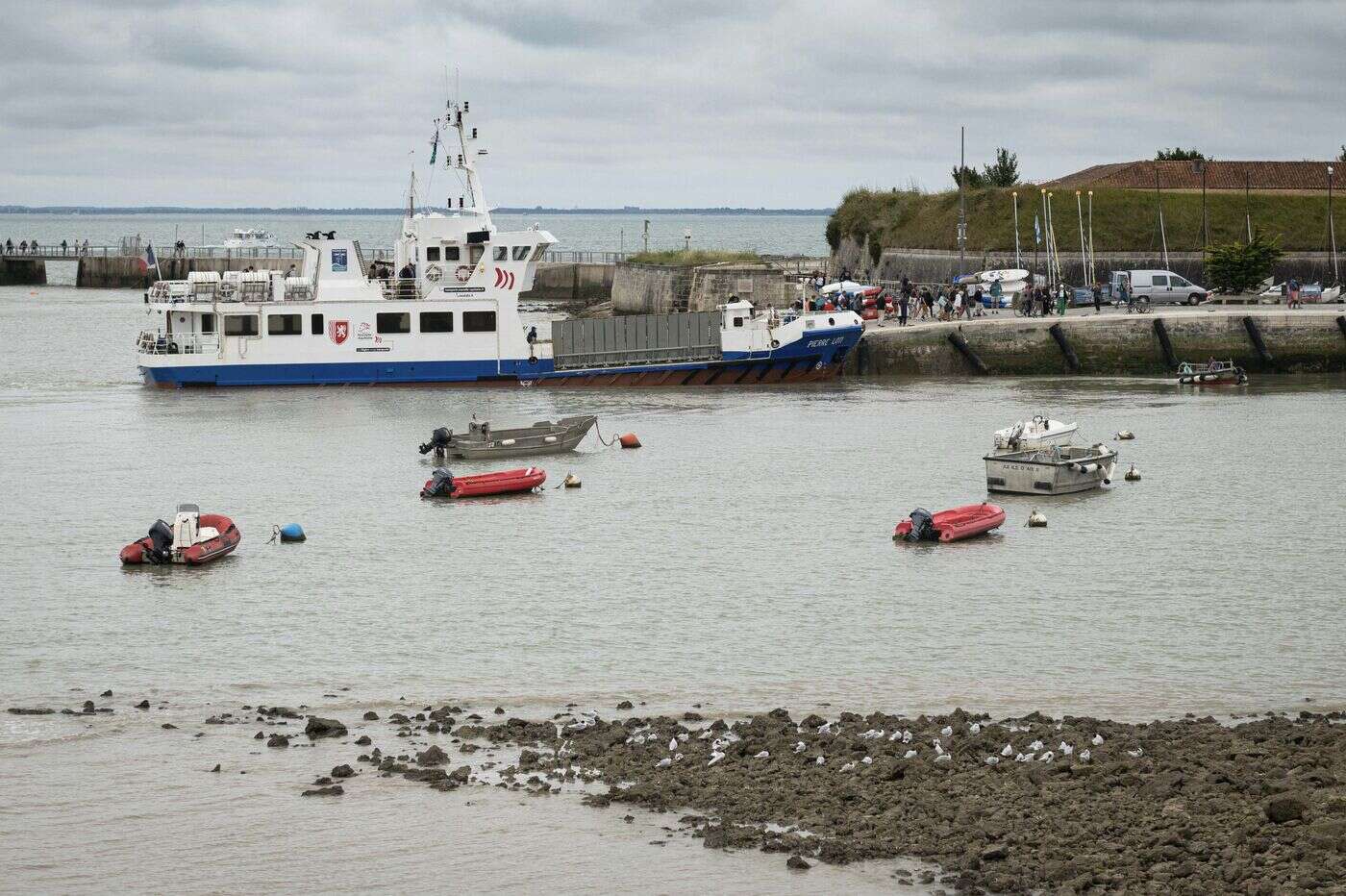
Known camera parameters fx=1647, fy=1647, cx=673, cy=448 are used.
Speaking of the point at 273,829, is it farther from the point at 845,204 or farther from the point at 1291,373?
the point at 845,204

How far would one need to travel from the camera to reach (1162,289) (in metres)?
66.2

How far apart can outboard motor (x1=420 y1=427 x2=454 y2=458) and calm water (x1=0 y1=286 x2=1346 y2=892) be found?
64 cm

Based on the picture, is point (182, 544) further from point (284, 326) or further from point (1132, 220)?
point (1132, 220)

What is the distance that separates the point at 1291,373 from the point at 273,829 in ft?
167

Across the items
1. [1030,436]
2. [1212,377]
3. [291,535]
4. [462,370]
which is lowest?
[291,535]

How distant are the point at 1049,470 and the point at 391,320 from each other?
2571 cm

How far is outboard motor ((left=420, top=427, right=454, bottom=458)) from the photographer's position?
41.5 meters

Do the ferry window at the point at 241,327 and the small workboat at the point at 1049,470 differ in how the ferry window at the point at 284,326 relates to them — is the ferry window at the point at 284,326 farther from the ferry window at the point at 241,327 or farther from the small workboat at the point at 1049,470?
the small workboat at the point at 1049,470

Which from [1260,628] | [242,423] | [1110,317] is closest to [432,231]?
[242,423]

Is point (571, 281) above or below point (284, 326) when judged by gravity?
above

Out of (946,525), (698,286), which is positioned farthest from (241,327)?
(946,525)

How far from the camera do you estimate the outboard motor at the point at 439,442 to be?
136 feet

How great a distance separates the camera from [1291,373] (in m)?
59.7

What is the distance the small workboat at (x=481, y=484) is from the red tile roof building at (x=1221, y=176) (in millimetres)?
50119
